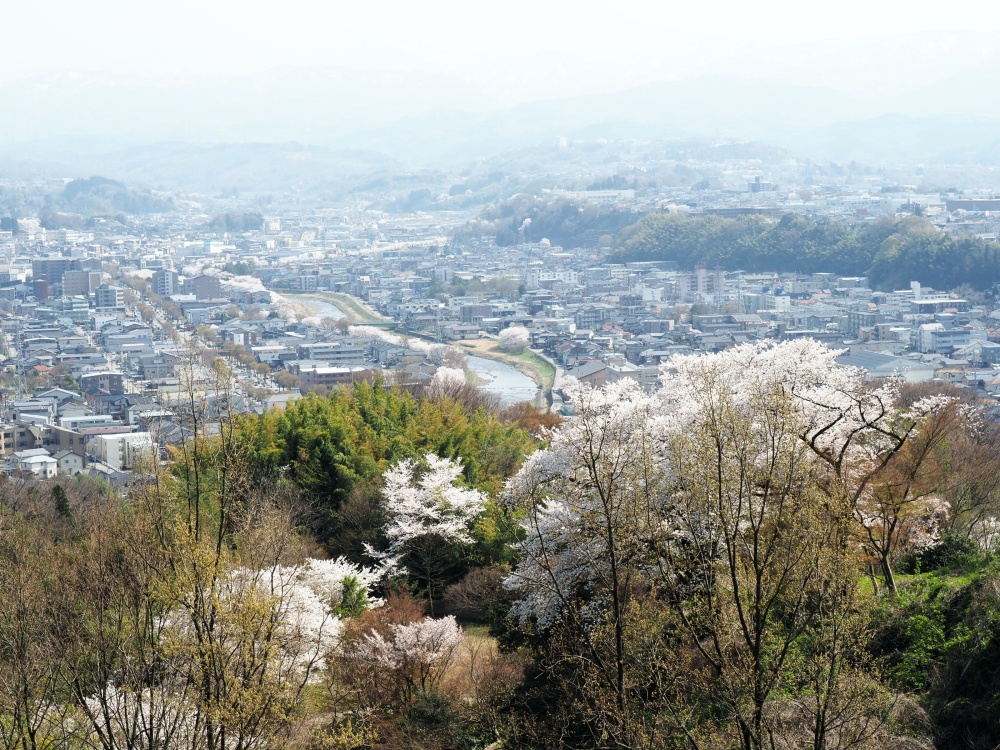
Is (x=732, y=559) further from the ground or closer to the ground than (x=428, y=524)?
further from the ground

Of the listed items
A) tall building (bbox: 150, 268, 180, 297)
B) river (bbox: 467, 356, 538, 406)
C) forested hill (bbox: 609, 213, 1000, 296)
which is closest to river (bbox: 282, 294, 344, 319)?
tall building (bbox: 150, 268, 180, 297)

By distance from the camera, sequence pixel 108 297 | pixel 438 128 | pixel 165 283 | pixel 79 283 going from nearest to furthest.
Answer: pixel 108 297 < pixel 79 283 < pixel 165 283 < pixel 438 128

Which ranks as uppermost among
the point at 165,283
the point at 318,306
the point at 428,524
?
the point at 428,524

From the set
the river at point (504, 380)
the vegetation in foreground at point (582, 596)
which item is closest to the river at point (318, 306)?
the river at point (504, 380)

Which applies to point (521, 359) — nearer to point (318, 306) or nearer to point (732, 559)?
point (318, 306)

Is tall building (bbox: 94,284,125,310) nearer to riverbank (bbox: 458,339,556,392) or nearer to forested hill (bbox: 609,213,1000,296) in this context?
riverbank (bbox: 458,339,556,392)

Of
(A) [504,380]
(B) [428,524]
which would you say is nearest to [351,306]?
(A) [504,380]

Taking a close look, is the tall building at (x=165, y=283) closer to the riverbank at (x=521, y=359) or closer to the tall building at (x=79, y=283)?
the tall building at (x=79, y=283)
